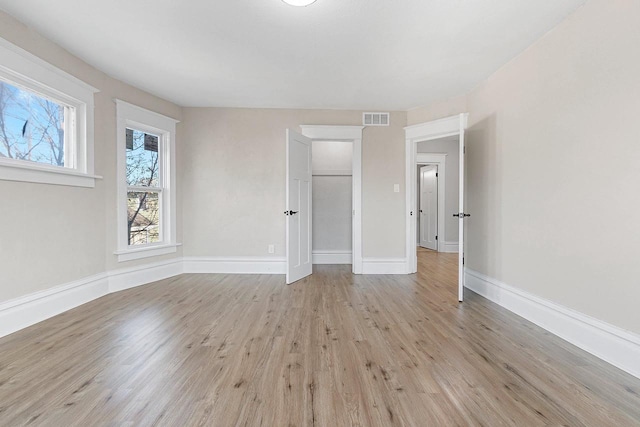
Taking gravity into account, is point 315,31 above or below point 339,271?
above

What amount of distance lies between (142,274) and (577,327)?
4.36 meters

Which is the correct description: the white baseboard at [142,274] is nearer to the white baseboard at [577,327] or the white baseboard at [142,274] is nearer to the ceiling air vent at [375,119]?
the ceiling air vent at [375,119]

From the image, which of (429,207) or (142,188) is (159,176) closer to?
(142,188)

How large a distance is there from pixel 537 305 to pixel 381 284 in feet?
5.36

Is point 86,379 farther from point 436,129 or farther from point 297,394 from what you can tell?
point 436,129

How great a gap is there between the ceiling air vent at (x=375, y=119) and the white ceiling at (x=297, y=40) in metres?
0.66

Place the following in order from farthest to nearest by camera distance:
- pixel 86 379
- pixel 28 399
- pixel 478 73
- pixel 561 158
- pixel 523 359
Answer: pixel 478 73 < pixel 561 158 < pixel 523 359 < pixel 86 379 < pixel 28 399

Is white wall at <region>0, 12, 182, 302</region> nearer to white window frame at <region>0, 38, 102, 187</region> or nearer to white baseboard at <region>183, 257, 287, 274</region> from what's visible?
white window frame at <region>0, 38, 102, 187</region>

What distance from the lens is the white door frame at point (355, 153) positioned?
161 inches

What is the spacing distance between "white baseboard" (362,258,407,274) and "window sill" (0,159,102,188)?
11.5 ft

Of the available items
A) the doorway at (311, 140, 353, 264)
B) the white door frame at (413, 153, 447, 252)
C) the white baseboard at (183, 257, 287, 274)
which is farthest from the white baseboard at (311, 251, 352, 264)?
the white door frame at (413, 153, 447, 252)

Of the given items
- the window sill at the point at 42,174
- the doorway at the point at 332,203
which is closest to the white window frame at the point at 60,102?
the window sill at the point at 42,174

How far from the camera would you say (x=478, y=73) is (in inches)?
115

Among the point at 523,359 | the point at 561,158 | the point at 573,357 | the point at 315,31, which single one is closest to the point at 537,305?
the point at 573,357
